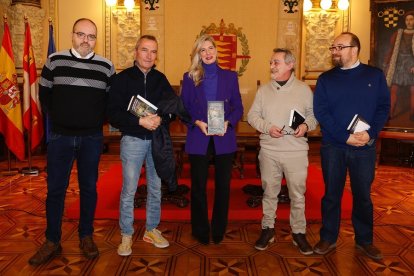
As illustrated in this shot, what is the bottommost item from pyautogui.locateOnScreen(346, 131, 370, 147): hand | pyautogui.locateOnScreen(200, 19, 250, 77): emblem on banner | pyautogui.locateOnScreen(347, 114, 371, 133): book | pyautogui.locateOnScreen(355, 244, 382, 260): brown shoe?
pyautogui.locateOnScreen(355, 244, 382, 260): brown shoe

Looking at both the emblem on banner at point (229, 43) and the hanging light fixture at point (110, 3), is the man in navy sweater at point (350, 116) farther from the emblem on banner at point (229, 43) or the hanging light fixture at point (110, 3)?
the hanging light fixture at point (110, 3)

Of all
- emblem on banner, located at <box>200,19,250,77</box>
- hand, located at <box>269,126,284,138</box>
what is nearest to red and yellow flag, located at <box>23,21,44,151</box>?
emblem on banner, located at <box>200,19,250,77</box>

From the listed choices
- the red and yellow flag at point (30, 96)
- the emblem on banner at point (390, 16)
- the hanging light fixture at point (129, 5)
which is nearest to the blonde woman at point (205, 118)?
the red and yellow flag at point (30, 96)

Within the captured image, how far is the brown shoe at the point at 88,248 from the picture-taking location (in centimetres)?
327

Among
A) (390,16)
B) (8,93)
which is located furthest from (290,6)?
(8,93)

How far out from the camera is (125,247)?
3363mm

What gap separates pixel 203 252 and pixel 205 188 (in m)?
0.56

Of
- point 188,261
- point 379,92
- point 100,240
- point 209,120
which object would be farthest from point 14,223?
point 379,92

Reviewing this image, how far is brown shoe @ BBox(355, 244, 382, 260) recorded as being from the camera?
330cm

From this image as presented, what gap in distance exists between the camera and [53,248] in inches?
128

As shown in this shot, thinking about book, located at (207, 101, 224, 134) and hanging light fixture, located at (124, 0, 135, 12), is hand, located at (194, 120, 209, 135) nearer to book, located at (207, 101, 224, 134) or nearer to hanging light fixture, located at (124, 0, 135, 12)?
book, located at (207, 101, 224, 134)

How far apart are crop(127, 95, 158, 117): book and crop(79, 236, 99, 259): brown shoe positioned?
47.0 inches

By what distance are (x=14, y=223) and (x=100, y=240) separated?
1.13 metres

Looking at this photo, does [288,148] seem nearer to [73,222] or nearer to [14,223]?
[73,222]
